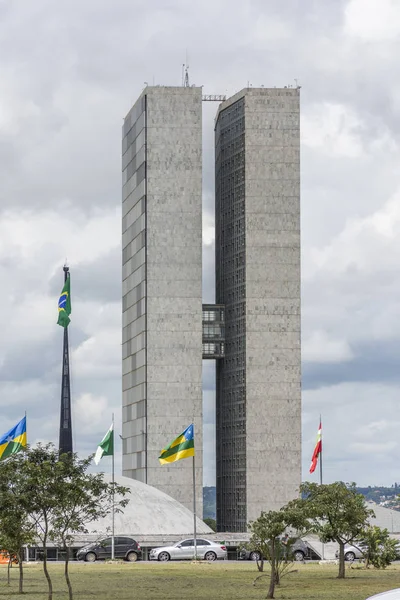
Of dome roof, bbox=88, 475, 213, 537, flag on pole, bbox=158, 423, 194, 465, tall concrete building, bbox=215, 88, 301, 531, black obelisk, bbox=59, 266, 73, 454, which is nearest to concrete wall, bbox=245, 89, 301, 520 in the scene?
tall concrete building, bbox=215, 88, 301, 531

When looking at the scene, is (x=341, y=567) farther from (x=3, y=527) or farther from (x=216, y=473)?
(x=216, y=473)

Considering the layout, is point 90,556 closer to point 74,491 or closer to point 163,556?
point 163,556

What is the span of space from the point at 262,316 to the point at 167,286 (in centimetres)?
1281

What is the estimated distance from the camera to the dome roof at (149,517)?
421ft

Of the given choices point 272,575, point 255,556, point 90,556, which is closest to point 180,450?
point 255,556

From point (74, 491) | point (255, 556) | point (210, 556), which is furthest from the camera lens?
point (210, 556)

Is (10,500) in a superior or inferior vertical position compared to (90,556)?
superior

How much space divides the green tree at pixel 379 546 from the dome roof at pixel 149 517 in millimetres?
51022

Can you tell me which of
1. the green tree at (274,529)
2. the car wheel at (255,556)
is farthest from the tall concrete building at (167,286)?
the green tree at (274,529)

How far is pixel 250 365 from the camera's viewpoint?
6284 inches

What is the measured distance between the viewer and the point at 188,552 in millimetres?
95375

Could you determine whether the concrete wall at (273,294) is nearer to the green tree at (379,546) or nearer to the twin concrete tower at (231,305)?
the twin concrete tower at (231,305)

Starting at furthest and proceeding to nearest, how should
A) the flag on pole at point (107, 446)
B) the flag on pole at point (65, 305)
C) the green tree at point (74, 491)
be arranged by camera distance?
the flag on pole at point (65, 305) → the flag on pole at point (107, 446) → the green tree at point (74, 491)

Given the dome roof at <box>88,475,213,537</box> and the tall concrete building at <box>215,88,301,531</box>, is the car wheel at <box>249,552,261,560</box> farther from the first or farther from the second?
the tall concrete building at <box>215,88,301,531</box>
